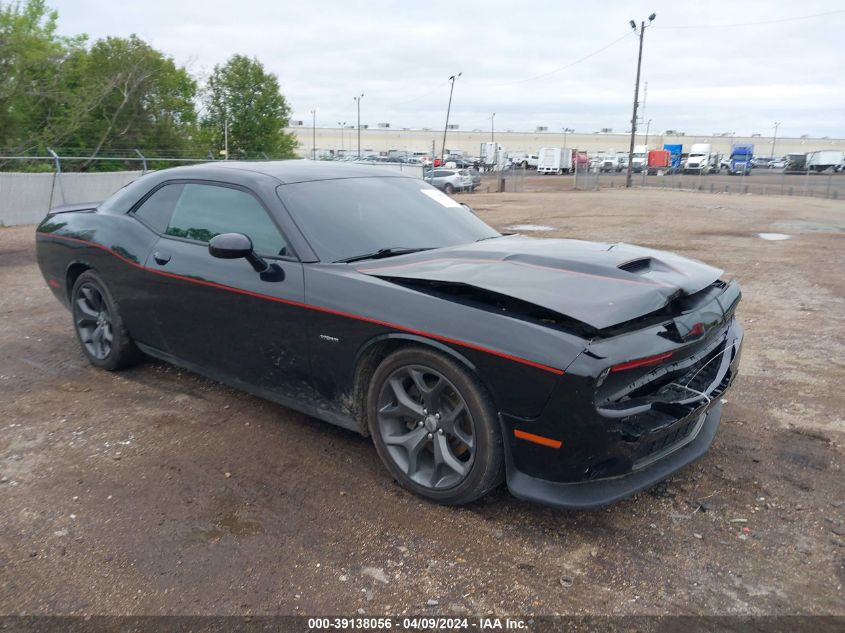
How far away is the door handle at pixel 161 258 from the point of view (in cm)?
420

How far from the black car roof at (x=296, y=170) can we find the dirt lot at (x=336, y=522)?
1.46 metres

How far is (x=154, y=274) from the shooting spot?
168 inches

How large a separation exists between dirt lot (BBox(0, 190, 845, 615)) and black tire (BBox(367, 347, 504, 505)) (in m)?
0.15

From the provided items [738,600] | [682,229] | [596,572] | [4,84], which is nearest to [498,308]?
[596,572]

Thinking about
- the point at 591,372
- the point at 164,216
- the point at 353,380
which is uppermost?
the point at 164,216

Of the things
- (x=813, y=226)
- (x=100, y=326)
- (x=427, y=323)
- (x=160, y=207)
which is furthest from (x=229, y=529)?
(x=813, y=226)

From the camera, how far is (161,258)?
423 cm

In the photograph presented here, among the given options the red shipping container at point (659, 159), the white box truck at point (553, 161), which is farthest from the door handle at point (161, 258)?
the red shipping container at point (659, 159)

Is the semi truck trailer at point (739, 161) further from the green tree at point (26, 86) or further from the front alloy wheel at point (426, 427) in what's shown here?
the front alloy wheel at point (426, 427)

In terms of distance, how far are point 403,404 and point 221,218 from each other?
1.74 m

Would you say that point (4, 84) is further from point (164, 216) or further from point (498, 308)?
point (498, 308)

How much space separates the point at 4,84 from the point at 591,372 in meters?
25.1

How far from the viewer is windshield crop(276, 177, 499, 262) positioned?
3680 millimetres

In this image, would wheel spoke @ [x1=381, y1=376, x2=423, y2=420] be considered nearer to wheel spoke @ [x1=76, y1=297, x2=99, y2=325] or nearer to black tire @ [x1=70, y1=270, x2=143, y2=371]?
black tire @ [x1=70, y1=270, x2=143, y2=371]
